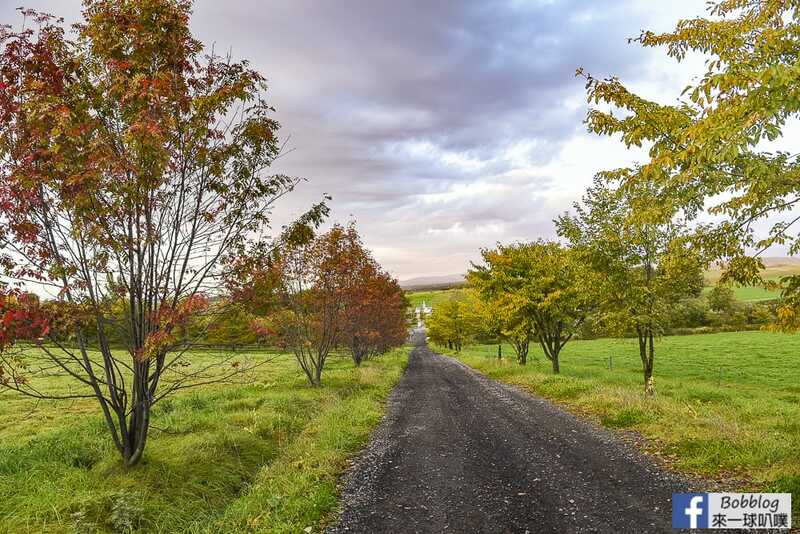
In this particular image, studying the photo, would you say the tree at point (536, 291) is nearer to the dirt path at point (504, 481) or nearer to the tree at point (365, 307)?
the tree at point (365, 307)

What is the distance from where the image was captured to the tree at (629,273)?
15383 mm

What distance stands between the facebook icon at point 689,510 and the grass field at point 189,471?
5.24 m

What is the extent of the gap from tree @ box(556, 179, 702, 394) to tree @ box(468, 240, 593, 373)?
191 inches

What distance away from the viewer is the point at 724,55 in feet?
22.2

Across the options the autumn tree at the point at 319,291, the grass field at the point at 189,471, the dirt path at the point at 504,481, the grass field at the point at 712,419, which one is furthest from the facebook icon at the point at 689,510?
the autumn tree at the point at 319,291

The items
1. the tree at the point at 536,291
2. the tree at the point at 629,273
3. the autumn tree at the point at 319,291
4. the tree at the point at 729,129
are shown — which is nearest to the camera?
the tree at the point at 729,129

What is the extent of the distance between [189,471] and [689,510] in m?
8.83

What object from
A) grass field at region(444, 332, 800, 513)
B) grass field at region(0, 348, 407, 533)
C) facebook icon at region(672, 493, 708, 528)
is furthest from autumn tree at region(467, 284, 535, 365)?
facebook icon at region(672, 493, 708, 528)

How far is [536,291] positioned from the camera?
23531 millimetres

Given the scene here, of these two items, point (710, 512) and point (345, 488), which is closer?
point (710, 512)

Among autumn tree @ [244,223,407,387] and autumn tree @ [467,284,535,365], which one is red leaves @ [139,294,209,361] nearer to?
autumn tree @ [244,223,407,387]

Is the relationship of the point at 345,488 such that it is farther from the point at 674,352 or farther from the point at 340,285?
the point at 674,352

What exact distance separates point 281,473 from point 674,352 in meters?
48.9

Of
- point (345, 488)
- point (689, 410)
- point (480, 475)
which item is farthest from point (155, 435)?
point (689, 410)
